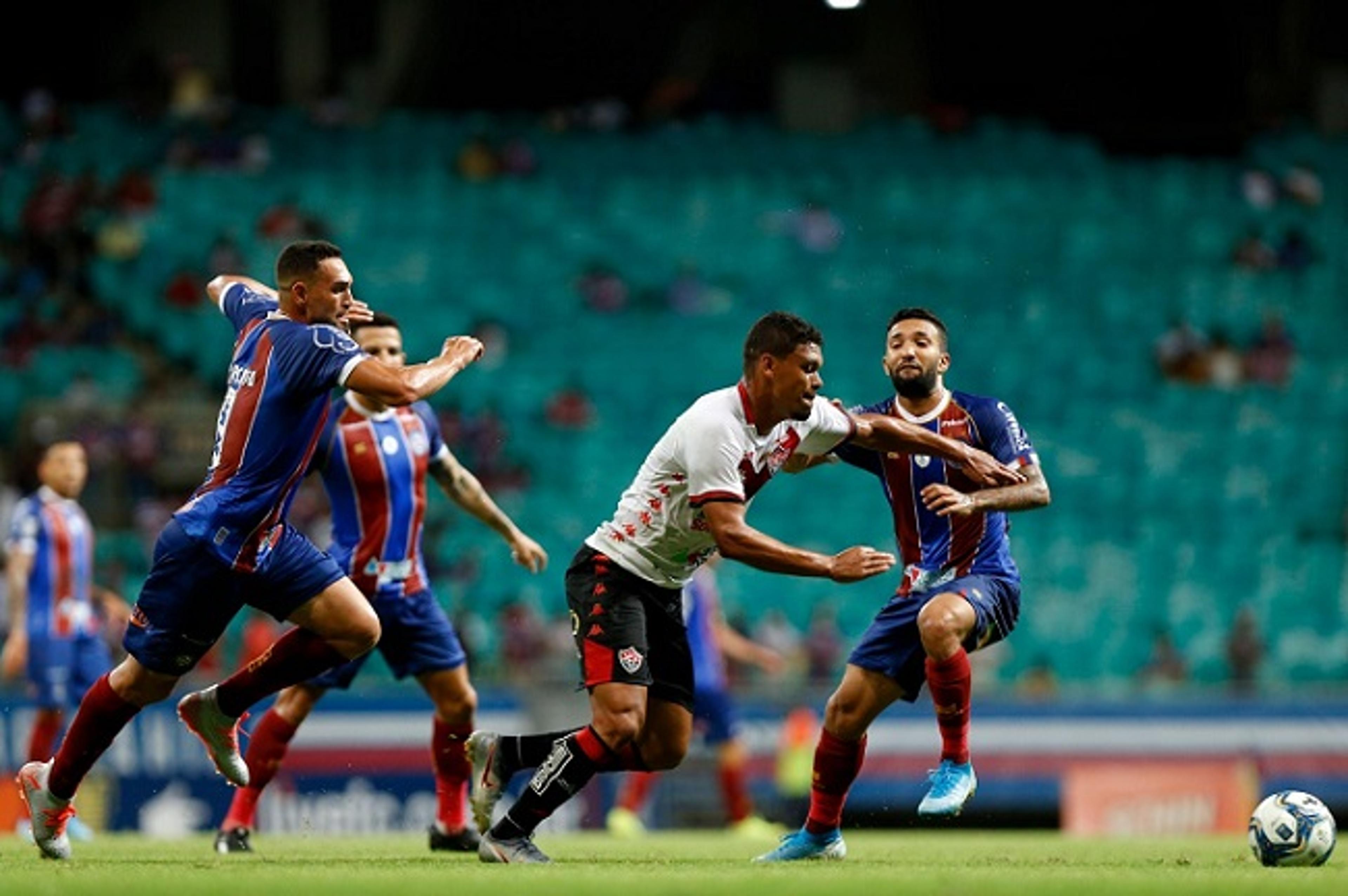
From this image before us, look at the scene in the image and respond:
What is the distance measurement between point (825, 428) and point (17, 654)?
7.70 meters

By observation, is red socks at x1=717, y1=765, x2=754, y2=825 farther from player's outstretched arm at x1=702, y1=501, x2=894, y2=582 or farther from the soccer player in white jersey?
player's outstretched arm at x1=702, y1=501, x2=894, y2=582

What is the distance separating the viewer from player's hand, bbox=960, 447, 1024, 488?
9656 mm

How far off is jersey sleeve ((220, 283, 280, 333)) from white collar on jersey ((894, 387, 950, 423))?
3122 mm

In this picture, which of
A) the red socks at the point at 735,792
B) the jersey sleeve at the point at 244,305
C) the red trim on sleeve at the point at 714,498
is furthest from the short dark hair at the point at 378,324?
the red socks at the point at 735,792

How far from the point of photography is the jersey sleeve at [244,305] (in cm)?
988

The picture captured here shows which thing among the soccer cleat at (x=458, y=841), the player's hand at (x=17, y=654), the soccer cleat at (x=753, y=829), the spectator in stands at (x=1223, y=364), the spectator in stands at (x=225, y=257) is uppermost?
the spectator in stands at (x=225, y=257)

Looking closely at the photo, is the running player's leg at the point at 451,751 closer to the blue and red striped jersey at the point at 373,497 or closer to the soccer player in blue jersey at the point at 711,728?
the blue and red striped jersey at the point at 373,497

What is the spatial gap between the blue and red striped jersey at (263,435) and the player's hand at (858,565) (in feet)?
7.82

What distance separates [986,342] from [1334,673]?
20.6 ft

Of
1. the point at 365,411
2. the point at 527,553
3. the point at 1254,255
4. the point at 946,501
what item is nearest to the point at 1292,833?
the point at 946,501

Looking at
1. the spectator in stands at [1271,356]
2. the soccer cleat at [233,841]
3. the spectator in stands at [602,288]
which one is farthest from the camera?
the spectator in stands at [602,288]

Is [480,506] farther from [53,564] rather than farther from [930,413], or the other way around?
[53,564]

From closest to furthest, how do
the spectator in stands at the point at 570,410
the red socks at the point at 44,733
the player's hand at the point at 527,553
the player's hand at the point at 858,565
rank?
the player's hand at the point at 858,565 < the player's hand at the point at 527,553 < the red socks at the point at 44,733 < the spectator in stands at the point at 570,410

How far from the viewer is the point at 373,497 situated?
11.6m
